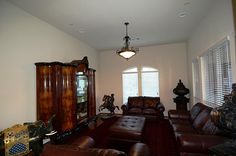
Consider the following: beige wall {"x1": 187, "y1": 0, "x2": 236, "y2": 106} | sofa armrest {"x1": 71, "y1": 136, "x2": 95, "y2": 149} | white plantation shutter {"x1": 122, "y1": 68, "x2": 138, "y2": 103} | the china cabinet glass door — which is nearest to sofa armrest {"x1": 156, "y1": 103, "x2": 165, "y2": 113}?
white plantation shutter {"x1": 122, "y1": 68, "x2": 138, "y2": 103}

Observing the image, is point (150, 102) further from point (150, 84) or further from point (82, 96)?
point (82, 96)

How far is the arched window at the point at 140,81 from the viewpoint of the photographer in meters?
6.56

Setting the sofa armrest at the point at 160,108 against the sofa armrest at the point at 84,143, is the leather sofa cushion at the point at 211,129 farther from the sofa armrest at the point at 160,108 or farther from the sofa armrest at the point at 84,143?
the sofa armrest at the point at 160,108

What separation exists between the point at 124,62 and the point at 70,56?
278cm

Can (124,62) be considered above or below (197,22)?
below

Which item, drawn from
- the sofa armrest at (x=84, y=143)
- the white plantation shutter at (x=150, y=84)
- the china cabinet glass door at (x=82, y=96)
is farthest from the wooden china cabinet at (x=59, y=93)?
the white plantation shutter at (x=150, y=84)

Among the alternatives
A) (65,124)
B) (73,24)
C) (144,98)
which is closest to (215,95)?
(144,98)

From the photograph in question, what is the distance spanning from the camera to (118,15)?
3.54 m

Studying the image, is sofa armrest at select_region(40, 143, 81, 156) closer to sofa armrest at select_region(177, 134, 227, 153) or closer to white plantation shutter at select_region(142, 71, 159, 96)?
sofa armrest at select_region(177, 134, 227, 153)

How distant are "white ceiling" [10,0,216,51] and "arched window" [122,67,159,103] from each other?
202 centimetres

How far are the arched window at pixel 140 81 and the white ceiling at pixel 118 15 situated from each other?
2017mm

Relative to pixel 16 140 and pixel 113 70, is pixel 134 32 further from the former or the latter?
pixel 16 140

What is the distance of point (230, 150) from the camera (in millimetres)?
1457

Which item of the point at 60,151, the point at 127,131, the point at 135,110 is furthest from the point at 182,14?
the point at 60,151
